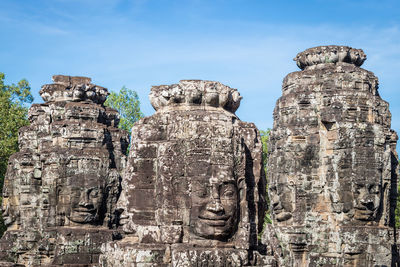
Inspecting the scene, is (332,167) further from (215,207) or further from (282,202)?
(215,207)

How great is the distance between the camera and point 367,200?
16.0 meters

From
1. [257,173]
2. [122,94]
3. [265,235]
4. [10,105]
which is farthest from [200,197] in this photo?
[122,94]

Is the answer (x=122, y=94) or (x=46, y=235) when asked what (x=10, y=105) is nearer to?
(x=122, y=94)

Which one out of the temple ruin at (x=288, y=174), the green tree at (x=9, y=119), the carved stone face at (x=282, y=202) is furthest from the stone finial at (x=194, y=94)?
the green tree at (x=9, y=119)

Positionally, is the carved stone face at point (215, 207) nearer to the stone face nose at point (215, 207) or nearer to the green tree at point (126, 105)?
the stone face nose at point (215, 207)

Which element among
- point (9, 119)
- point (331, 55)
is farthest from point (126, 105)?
point (331, 55)

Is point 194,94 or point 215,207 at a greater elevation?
point 194,94

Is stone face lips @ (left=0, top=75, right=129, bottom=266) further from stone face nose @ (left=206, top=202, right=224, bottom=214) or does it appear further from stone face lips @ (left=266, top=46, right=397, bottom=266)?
stone face nose @ (left=206, top=202, right=224, bottom=214)

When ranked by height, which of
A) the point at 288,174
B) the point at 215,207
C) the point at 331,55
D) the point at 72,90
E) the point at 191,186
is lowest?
the point at 215,207

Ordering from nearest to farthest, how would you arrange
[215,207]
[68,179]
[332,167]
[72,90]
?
[215,207], [68,179], [332,167], [72,90]

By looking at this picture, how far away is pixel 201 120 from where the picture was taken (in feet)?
31.4

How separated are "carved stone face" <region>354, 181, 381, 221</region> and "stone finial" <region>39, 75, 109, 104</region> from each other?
6.96m

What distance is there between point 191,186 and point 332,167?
783 centimetres

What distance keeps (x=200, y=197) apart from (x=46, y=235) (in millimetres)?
7671
